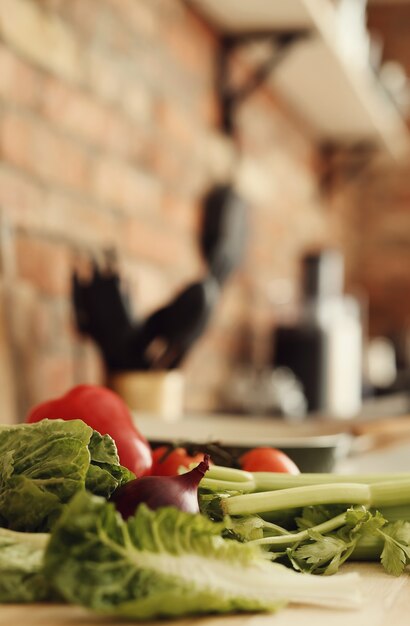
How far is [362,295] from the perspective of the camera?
4.01 metres

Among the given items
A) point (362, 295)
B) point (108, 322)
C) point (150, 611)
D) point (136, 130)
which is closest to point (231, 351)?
point (136, 130)

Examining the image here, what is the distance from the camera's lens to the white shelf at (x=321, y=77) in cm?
219

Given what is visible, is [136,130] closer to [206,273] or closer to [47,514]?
[206,273]

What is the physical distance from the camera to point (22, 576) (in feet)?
1.55

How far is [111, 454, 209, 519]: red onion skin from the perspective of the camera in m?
0.50

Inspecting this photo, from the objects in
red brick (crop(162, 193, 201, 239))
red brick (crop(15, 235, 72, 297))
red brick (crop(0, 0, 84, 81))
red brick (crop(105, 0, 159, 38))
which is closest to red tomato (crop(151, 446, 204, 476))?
red brick (crop(15, 235, 72, 297))

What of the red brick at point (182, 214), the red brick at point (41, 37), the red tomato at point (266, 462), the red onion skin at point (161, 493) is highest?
the red brick at point (41, 37)

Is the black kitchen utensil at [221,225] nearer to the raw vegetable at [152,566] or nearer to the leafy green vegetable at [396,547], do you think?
the leafy green vegetable at [396,547]

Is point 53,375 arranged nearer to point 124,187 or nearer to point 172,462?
point 124,187

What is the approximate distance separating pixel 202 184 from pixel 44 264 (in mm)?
849

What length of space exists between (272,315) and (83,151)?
1354 millimetres

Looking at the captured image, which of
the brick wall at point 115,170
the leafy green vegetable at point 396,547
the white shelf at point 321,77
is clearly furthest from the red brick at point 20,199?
the leafy green vegetable at point 396,547

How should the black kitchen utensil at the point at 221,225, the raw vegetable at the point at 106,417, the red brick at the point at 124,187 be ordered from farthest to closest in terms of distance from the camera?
the black kitchen utensil at the point at 221,225 → the red brick at the point at 124,187 → the raw vegetable at the point at 106,417

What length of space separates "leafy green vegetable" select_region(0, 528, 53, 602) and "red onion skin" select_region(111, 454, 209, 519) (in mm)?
54
